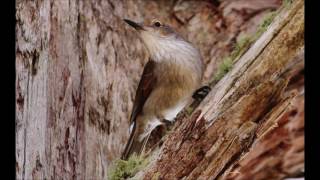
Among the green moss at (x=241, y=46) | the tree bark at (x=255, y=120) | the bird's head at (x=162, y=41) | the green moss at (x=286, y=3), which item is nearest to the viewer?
the tree bark at (x=255, y=120)

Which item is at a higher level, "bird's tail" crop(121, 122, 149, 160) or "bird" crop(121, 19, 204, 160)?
"bird" crop(121, 19, 204, 160)

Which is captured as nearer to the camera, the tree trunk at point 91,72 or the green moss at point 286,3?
the green moss at point 286,3

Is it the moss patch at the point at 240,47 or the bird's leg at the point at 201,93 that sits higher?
the moss patch at the point at 240,47

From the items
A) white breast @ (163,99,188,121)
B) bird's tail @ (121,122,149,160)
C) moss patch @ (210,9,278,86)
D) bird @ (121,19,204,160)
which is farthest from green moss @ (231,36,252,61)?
bird's tail @ (121,122,149,160)

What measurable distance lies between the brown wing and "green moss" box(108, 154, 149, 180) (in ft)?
0.55

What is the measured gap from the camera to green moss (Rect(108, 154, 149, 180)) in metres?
3.03

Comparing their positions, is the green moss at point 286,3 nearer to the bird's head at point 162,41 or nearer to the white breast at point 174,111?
the bird's head at point 162,41

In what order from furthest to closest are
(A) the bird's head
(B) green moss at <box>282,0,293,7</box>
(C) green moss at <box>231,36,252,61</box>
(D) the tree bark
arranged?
(A) the bird's head → (C) green moss at <box>231,36,252,61</box> → (B) green moss at <box>282,0,293,7</box> → (D) the tree bark

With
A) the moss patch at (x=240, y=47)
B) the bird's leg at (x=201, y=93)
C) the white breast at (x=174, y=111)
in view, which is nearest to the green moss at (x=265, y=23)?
the moss patch at (x=240, y=47)

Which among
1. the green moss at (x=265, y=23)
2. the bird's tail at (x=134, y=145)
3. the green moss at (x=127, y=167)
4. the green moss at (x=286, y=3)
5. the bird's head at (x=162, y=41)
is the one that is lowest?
the green moss at (x=127, y=167)

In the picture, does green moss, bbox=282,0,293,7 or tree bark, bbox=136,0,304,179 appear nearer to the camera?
tree bark, bbox=136,0,304,179

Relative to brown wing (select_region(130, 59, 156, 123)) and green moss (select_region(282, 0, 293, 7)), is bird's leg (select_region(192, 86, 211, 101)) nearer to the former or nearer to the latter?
brown wing (select_region(130, 59, 156, 123))

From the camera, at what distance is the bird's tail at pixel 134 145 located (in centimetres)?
307

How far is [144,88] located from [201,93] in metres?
0.25
